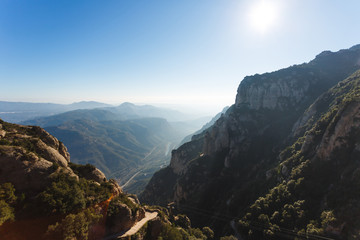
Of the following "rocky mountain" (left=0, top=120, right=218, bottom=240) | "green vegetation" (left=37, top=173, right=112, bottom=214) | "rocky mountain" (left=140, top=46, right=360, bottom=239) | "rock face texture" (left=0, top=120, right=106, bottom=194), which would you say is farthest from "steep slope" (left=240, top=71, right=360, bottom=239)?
"rock face texture" (left=0, top=120, right=106, bottom=194)

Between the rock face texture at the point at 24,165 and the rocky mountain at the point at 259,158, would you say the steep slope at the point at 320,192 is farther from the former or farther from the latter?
the rock face texture at the point at 24,165

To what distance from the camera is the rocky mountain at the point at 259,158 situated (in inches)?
1778

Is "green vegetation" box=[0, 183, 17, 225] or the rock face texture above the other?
the rock face texture

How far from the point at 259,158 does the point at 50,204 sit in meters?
86.9

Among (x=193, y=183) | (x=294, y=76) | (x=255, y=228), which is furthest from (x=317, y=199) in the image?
(x=294, y=76)

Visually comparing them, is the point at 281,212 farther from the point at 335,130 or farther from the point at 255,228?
the point at 335,130

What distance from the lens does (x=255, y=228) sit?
45062 mm

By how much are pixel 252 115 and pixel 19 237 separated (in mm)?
113465

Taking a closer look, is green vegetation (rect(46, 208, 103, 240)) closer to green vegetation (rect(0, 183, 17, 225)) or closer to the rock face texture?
green vegetation (rect(0, 183, 17, 225))

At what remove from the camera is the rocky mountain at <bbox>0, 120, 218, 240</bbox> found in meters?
20.0

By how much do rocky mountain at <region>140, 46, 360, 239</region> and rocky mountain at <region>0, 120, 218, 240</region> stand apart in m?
33.8

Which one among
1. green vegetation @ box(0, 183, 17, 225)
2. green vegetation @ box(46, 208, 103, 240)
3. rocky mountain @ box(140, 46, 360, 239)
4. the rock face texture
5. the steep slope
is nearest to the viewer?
green vegetation @ box(0, 183, 17, 225)

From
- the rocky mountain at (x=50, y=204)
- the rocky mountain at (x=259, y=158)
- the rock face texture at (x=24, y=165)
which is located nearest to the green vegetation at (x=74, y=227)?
the rocky mountain at (x=50, y=204)

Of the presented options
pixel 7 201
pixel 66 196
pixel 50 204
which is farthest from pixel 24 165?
pixel 66 196
